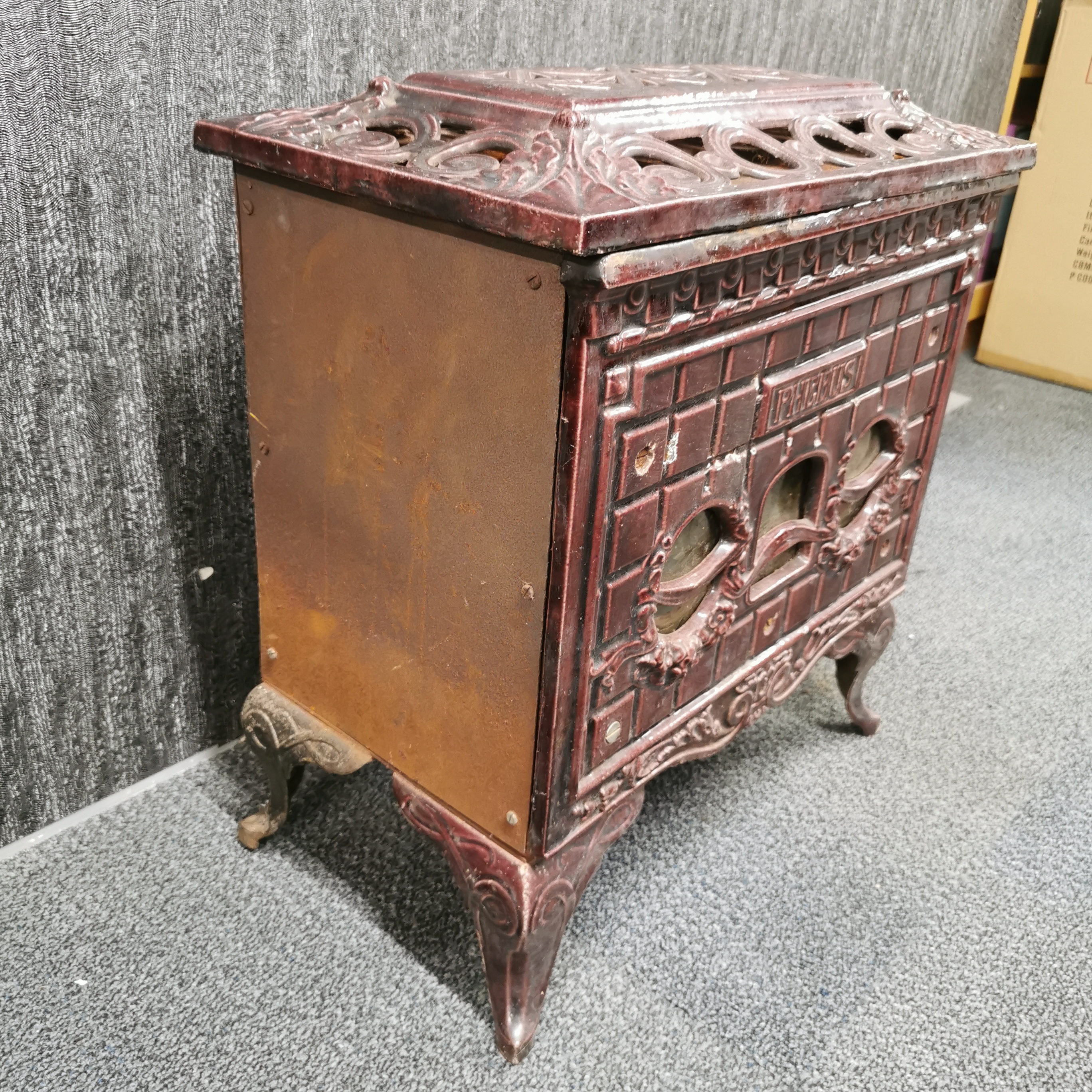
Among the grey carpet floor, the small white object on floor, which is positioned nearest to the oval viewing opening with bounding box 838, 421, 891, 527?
the grey carpet floor

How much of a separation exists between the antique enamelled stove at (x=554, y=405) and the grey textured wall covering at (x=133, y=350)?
0.20 metres

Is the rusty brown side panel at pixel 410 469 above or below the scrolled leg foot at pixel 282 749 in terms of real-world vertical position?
above

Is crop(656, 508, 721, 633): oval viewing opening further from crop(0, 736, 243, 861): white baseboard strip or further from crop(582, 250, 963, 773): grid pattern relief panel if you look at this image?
crop(0, 736, 243, 861): white baseboard strip

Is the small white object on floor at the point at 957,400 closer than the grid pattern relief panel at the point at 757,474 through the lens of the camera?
No

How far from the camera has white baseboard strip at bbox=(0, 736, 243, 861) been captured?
4.58 feet

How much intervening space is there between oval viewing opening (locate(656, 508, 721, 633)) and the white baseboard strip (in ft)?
2.38

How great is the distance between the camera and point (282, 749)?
1.33 m

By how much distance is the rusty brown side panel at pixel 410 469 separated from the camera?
0.92 metres

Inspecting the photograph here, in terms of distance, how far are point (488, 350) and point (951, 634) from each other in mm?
1396

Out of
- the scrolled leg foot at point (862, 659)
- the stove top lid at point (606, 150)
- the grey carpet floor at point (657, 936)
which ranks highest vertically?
the stove top lid at point (606, 150)

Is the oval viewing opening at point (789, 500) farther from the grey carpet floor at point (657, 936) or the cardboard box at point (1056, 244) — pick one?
the cardboard box at point (1056, 244)

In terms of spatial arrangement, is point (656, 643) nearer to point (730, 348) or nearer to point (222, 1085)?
point (730, 348)

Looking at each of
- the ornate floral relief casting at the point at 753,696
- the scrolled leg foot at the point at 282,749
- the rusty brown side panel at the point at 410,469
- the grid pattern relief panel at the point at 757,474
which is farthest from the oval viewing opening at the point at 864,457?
the scrolled leg foot at the point at 282,749

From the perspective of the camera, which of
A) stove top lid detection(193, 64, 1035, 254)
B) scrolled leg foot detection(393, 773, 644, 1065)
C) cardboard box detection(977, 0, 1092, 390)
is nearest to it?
stove top lid detection(193, 64, 1035, 254)
